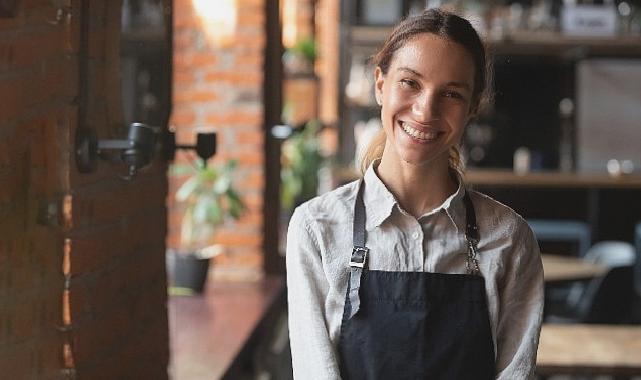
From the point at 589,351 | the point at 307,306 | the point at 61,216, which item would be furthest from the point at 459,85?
the point at 589,351

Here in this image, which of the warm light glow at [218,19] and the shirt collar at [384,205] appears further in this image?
the warm light glow at [218,19]

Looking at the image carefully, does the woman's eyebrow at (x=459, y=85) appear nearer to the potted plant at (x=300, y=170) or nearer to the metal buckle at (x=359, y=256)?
the metal buckle at (x=359, y=256)

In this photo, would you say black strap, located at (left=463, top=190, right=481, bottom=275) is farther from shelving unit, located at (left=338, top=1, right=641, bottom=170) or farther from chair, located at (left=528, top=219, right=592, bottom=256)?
chair, located at (left=528, top=219, right=592, bottom=256)

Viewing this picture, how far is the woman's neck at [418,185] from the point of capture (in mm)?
1473

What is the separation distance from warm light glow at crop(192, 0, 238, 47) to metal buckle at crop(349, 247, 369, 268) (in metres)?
2.82

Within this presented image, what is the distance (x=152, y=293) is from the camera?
194 centimetres

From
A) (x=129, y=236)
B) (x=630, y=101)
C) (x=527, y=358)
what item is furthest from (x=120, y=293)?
(x=630, y=101)

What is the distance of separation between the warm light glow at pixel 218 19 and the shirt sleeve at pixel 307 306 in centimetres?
276

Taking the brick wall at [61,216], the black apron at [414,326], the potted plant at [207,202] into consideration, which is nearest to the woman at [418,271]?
the black apron at [414,326]

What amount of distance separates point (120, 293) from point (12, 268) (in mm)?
504

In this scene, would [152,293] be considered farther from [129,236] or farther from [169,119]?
[169,119]

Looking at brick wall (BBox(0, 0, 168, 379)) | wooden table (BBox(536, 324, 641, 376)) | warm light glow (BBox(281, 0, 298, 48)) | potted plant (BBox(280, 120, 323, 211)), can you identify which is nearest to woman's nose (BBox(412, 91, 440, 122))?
brick wall (BBox(0, 0, 168, 379))

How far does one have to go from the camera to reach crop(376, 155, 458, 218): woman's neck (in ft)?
4.83

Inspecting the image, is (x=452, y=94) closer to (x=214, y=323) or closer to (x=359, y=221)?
(x=359, y=221)
